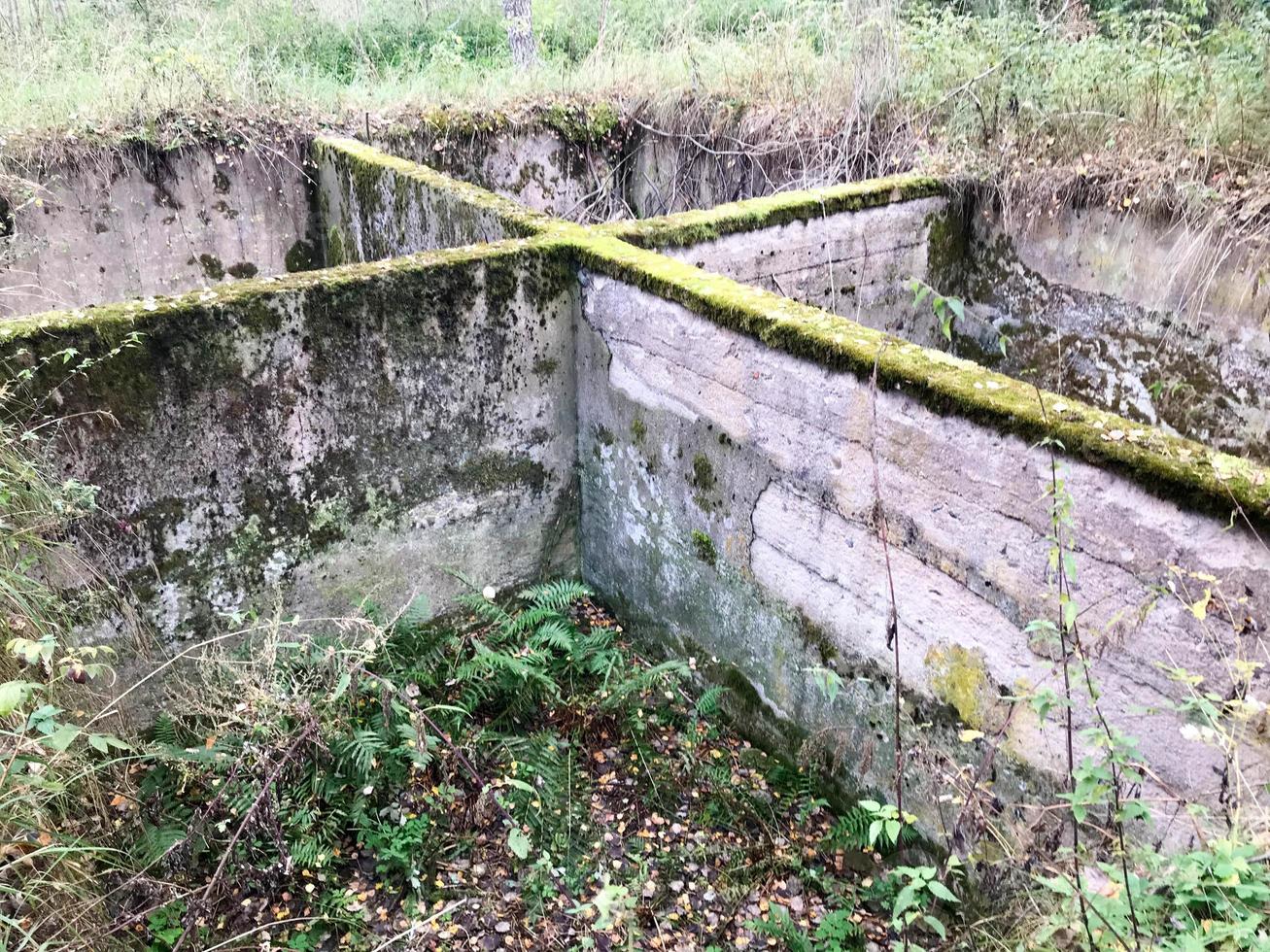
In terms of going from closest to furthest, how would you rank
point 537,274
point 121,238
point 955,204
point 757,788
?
point 757,788
point 537,274
point 955,204
point 121,238

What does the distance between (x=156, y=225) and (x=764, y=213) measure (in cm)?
433

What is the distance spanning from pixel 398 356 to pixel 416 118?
3.82m

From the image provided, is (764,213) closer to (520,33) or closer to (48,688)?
(48,688)

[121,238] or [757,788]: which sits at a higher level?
[121,238]

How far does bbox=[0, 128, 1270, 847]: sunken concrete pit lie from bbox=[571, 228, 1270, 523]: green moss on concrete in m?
0.01

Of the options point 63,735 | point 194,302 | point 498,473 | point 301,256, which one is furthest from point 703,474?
point 301,256

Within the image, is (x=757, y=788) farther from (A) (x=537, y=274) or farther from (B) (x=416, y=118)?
(B) (x=416, y=118)

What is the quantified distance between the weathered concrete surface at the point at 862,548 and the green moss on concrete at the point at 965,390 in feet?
0.19

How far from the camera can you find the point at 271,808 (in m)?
3.10

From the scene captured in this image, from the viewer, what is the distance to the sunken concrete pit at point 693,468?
2.61 metres

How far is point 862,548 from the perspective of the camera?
10.9 ft

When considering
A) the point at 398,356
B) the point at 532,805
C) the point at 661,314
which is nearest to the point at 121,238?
the point at 398,356

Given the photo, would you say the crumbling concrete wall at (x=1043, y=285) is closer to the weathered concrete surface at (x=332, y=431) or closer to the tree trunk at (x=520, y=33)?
the weathered concrete surface at (x=332, y=431)

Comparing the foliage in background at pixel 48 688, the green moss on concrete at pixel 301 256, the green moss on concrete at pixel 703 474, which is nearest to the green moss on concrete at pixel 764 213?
the green moss on concrete at pixel 703 474
